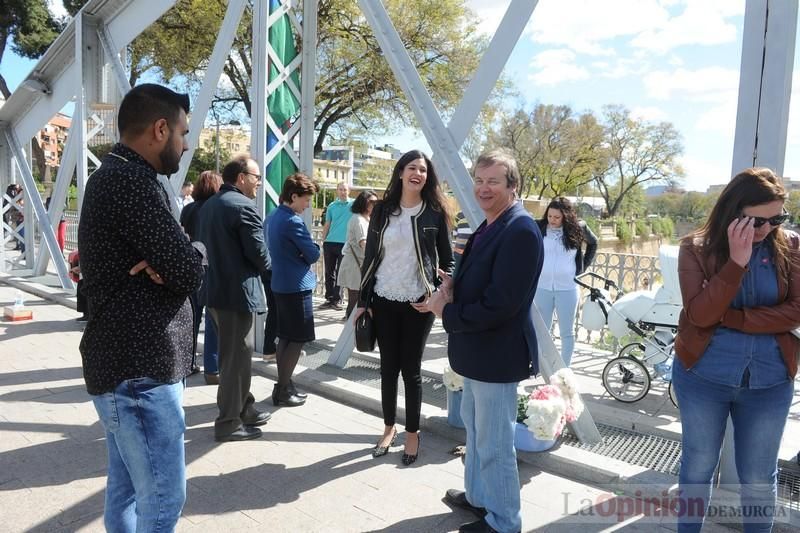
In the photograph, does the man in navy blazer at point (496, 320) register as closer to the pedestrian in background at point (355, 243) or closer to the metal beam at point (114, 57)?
the pedestrian in background at point (355, 243)

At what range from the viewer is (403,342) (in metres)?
3.54

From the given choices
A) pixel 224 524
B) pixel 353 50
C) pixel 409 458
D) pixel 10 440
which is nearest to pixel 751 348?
pixel 409 458

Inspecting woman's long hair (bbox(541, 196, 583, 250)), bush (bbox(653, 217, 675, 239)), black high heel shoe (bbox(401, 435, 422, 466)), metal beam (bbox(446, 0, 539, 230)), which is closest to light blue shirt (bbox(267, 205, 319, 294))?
metal beam (bbox(446, 0, 539, 230))

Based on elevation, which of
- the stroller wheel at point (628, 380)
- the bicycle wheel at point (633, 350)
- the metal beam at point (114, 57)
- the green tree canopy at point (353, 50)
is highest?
the green tree canopy at point (353, 50)

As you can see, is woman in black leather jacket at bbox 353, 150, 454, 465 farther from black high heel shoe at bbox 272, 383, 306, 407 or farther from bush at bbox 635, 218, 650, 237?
bush at bbox 635, 218, 650, 237

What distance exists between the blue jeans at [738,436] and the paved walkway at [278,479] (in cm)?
57

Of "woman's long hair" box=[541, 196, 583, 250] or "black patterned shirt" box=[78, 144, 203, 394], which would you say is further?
"woman's long hair" box=[541, 196, 583, 250]

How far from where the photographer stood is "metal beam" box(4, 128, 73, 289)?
1001cm

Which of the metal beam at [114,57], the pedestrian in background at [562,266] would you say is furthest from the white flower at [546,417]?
the metal beam at [114,57]

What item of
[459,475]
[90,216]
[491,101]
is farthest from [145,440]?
[491,101]

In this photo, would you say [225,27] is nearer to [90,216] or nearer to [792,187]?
[90,216]

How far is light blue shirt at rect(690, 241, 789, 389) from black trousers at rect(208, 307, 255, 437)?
2.85 m

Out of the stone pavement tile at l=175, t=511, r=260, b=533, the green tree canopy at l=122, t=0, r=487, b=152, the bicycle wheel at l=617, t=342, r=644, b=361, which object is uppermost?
the green tree canopy at l=122, t=0, r=487, b=152

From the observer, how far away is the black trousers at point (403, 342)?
3500mm
